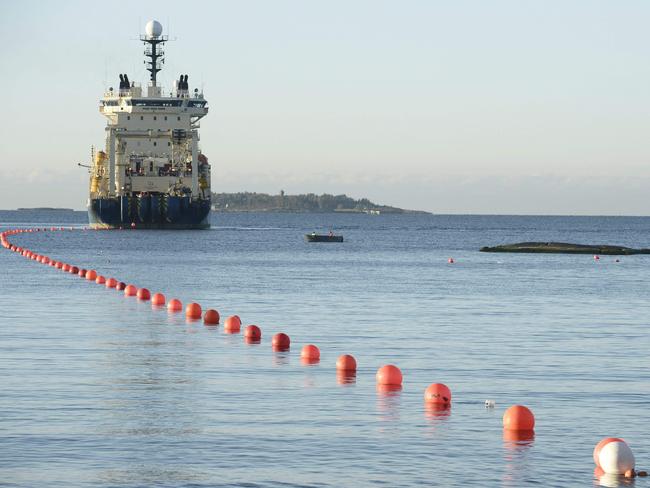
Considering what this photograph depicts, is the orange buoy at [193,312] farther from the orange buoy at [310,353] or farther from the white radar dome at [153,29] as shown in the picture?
the white radar dome at [153,29]

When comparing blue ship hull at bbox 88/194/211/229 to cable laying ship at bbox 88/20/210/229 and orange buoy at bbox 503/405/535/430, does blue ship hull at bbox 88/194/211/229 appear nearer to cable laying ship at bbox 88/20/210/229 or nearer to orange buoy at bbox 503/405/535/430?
cable laying ship at bbox 88/20/210/229

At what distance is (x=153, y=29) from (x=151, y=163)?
2086 cm

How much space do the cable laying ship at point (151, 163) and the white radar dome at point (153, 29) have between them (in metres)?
12.3

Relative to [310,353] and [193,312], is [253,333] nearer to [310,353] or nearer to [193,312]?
[310,353]

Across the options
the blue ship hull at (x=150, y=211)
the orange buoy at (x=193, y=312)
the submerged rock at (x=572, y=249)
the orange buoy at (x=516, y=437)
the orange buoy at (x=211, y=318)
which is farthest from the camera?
the blue ship hull at (x=150, y=211)

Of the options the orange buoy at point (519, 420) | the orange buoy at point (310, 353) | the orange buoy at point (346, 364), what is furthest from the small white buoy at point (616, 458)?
the orange buoy at point (310, 353)

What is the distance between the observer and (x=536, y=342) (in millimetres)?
36875

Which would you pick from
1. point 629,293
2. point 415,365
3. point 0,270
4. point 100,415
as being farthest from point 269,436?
point 0,270

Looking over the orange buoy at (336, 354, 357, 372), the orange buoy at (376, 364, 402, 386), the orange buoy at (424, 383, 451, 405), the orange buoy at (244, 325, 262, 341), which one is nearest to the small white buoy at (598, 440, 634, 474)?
the orange buoy at (424, 383, 451, 405)

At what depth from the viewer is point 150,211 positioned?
500ft

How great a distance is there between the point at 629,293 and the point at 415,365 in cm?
3221

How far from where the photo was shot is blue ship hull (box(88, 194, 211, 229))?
15238 cm

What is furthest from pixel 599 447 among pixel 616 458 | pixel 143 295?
pixel 143 295

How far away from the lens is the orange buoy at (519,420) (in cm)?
2161
